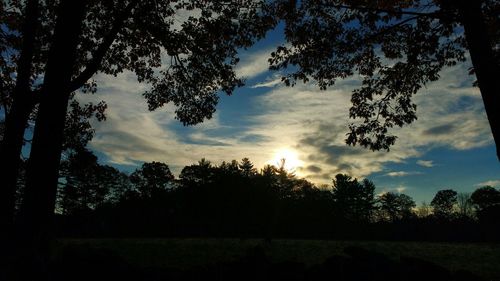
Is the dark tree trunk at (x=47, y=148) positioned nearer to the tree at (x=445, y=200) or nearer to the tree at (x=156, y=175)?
the tree at (x=156, y=175)

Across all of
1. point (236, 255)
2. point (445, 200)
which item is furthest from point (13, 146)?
point (445, 200)

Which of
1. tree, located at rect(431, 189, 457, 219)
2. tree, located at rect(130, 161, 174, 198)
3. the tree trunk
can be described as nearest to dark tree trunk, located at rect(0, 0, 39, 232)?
the tree trunk

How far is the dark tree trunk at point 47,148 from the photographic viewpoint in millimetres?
7848

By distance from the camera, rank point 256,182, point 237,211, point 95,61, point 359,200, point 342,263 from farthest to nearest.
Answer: point 359,200, point 256,182, point 237,211, point 95,61, point 342,263

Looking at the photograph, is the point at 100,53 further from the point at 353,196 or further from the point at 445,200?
the point at 445,200

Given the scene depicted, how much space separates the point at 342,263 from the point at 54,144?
7.61m

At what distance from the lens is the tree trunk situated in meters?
8.03

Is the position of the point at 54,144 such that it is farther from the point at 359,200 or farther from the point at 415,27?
the point at 359,200

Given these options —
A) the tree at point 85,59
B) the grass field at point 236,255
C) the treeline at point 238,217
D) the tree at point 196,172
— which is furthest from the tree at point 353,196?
the tree at point 85,59

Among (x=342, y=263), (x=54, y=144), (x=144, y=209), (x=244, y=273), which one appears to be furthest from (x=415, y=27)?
(x=144, y=209)

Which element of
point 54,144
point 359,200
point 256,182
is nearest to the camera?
point 54,144

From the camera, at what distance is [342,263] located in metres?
9.02

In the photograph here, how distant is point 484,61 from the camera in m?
8.23

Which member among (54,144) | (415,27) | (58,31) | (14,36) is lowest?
(54,144)
